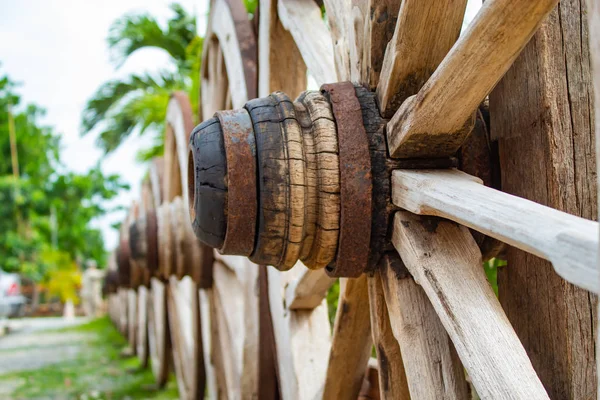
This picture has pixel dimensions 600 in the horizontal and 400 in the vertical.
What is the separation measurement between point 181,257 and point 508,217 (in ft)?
7.81

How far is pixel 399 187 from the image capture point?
1373 millimetres

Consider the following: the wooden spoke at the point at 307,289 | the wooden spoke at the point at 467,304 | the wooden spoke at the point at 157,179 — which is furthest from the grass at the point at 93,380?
the wooden spoke at the point at 467,304


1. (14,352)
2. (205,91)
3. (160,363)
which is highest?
(205,91)

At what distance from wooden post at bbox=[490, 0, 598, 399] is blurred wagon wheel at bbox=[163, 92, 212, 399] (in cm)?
169

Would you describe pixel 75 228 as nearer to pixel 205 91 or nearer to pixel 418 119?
pixel 205 91

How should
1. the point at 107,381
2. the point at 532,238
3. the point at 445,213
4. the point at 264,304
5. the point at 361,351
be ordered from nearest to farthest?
the point at 532,238 < the point at 445,213 < the point at 361,351 < the point at 264,304 < the point at 107,381

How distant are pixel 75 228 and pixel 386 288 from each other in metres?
25.0

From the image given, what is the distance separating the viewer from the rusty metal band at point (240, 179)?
1.42m

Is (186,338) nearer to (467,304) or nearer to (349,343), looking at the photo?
(349,343)

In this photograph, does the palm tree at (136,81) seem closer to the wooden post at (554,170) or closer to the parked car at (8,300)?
the parked car at (8,300)

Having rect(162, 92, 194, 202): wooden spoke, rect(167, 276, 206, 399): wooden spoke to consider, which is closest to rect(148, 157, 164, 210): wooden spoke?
rect(162, 92, 194, 202): wooden spoke

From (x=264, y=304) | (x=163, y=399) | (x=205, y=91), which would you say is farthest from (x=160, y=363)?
(x=264, y=304)

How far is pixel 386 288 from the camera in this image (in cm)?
147

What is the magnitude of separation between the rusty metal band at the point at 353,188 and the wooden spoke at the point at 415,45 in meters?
0.09
